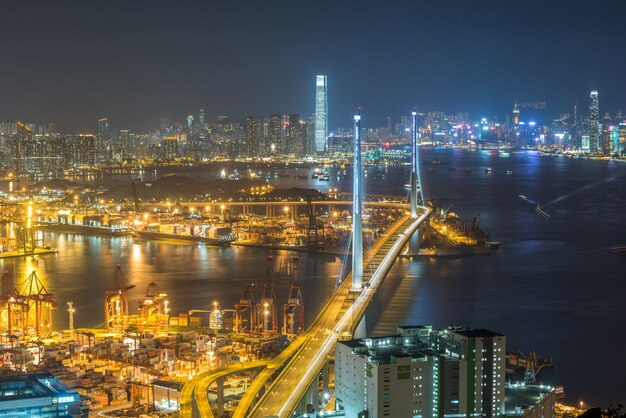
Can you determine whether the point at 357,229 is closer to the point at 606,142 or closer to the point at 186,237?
the point at 186,237

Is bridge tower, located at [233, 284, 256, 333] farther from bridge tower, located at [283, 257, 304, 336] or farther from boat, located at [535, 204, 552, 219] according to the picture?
boat, located at [535, 204, 552, 219]

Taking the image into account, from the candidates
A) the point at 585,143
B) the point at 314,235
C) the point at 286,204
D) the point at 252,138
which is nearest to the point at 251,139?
the point at 252,138

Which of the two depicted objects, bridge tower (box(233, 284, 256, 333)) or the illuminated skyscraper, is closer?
bridge tower (box(233, 284, 256, 333))

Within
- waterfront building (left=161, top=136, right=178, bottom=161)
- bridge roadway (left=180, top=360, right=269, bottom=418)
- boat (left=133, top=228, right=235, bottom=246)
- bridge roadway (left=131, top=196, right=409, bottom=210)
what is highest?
waterfront building (left=161, top=136, right=178, bottom=161)

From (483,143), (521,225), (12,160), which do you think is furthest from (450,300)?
(483,143)

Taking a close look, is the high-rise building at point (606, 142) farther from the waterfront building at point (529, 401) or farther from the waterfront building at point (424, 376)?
the waterfront building at point (424, 376)

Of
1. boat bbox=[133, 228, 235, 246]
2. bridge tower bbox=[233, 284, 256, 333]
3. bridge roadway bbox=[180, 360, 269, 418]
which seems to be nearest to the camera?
bridge roadway bbox=[180, 360, 269, 418]

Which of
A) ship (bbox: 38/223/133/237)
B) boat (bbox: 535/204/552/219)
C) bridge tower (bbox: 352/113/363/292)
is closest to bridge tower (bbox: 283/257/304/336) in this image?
bridge tower (bbox: 352/113/363/292)

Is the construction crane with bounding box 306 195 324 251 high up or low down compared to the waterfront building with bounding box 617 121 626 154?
down
